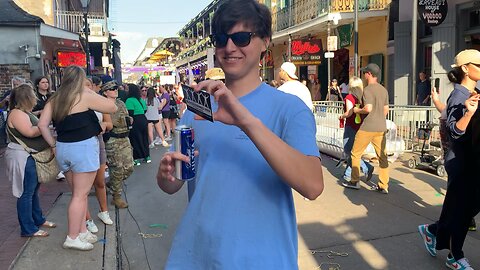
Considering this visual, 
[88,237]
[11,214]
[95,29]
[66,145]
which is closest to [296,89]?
[66,145]

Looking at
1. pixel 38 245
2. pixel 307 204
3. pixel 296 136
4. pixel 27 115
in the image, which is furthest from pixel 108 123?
pixel 296 136

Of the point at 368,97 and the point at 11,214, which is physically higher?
the point at 368,97

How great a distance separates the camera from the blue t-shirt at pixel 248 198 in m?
1.62

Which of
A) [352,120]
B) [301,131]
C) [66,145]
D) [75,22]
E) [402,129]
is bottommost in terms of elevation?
[402,129]

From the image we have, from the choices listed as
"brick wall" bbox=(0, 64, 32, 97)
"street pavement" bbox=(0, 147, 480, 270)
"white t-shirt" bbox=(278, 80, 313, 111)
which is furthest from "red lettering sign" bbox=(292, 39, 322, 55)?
"white t-shirt" bbox=(278, 80, 313, 111)

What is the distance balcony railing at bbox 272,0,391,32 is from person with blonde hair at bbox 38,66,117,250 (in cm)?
1285

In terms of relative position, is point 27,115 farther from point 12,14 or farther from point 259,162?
point 12,14

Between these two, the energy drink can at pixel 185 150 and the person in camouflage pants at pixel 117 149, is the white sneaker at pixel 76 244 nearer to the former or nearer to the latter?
the person in camouflage pants at pixel 117 149

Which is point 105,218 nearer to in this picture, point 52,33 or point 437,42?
point 52,33

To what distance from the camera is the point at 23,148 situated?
190 inches

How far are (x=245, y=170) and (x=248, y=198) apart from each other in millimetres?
103

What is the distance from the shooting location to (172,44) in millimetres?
60906

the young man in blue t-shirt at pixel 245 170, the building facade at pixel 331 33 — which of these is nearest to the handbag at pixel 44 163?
the young man in blue t-shirt at pixel 245 170

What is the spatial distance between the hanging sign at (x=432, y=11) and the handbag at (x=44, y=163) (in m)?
10.3
